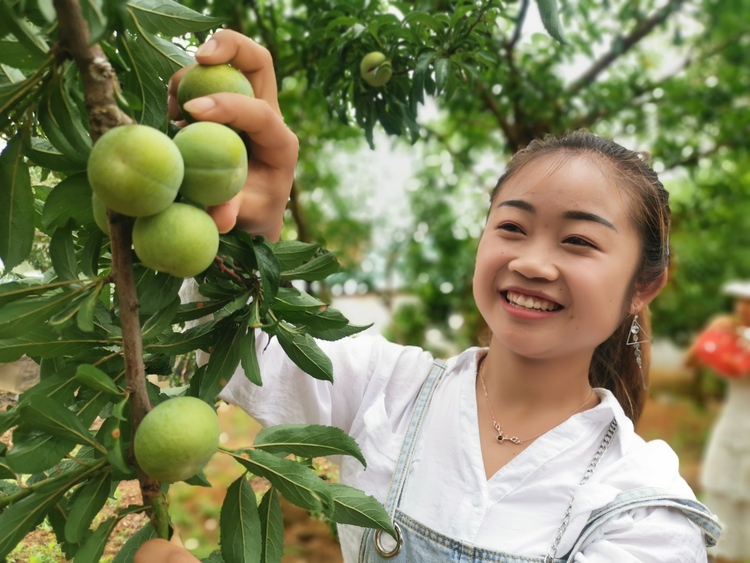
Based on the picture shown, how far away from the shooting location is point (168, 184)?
19.2 inches

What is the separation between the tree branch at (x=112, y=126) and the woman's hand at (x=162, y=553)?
0.13 ft

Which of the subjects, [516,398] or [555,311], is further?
[516,398]

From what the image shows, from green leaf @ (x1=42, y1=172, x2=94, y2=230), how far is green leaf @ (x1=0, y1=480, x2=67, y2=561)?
227 millimetres

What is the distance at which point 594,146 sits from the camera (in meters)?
1.04

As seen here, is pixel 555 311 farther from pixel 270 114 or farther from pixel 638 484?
pixel 270 114

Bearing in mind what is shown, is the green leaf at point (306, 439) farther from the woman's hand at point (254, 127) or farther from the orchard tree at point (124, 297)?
the woman's hand at point (254, 127)

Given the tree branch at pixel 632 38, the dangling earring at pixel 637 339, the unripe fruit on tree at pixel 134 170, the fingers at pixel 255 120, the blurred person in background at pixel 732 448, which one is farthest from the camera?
the blurred person in background at pixel 732 448

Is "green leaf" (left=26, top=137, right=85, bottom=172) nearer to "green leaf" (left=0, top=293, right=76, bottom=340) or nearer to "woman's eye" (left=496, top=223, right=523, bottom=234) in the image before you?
"green leaf" (left=0, top=293, right=76, bottom=340)

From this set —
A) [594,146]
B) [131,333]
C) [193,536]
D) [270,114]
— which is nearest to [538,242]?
[594,146]

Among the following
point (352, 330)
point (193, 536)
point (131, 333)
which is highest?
point (352, 330)

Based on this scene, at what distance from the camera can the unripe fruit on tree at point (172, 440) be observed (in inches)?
20.9

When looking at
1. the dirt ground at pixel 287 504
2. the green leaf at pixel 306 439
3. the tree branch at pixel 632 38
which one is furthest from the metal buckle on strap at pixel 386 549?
the tree branch at pixel 632 38

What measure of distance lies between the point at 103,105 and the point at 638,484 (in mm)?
770

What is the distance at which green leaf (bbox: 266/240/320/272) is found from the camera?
68 centimetres
